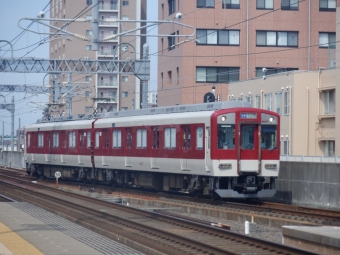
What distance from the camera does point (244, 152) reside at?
22172 mm

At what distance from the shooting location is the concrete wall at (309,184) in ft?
69.2

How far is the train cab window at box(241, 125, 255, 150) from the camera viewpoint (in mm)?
22219

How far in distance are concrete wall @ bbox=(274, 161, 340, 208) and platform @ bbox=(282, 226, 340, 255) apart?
782 cm

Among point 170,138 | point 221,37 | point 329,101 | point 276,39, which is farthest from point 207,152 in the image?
point 276,39

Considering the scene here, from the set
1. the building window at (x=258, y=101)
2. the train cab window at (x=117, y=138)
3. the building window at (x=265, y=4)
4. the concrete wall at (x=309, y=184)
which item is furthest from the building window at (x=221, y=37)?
the concrete wall at (x=309, y=184)

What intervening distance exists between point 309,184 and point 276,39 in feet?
91.3

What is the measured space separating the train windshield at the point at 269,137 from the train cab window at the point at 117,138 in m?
8.54

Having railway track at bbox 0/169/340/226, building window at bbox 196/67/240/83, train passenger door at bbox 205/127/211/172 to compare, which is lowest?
railway track at bbox 0/169/340/226

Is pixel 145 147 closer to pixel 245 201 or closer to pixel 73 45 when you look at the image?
pixel 245 201

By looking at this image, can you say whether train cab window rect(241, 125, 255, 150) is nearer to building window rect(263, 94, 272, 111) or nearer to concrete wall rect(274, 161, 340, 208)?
concrete wall rect(274, 161, 340, 208)

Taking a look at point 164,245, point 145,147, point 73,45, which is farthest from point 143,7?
point 164,245

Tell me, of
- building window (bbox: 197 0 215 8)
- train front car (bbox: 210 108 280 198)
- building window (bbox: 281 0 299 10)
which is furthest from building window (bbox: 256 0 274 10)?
train front car (bbox: 210 108 280 198)

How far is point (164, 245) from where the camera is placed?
13.2 m

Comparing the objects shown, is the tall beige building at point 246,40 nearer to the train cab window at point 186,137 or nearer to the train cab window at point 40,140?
the train cab window at point 40,140
